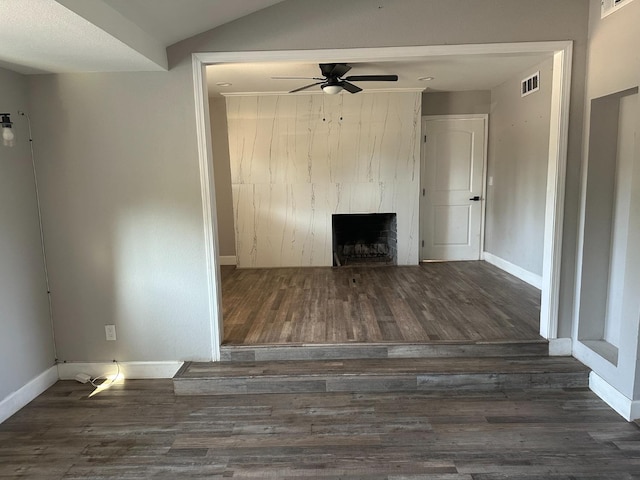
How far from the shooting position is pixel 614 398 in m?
2.56

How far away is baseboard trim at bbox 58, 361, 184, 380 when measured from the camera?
3123mm

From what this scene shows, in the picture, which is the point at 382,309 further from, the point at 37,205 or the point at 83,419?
the point at 37,205

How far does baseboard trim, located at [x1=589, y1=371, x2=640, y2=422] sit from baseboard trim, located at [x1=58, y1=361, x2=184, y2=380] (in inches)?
121

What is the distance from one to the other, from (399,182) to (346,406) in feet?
11.8

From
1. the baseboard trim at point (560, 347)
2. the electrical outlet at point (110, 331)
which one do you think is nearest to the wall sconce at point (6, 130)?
the electrical outlet at point (110, 331)

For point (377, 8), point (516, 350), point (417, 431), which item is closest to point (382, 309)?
point (516, 350)

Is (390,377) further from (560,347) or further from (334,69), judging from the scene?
(334,69)

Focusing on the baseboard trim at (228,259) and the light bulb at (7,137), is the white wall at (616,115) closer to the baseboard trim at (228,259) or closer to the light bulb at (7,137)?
the light bulb at (7,137)

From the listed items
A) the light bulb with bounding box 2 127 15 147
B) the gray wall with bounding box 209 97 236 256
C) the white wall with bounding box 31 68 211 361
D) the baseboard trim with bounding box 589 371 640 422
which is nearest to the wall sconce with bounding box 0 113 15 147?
the light bulb with bounding box 2 127 15 147

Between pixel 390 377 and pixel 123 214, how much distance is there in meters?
2.31

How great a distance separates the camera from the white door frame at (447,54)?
9.08 feet

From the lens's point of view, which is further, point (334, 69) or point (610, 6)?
point (334, 69)

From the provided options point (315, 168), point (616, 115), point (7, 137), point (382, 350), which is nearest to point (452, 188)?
point (315, 168)

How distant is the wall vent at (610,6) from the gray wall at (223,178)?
4.47 metres
